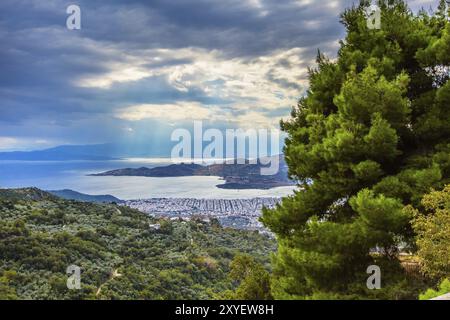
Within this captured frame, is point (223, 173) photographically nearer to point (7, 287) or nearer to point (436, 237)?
point (7, 287)

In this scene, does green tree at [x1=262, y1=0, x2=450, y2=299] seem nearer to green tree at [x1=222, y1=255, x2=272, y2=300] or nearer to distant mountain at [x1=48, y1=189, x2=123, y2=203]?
green tree at [x1=222, y1=255, x2=272, y2=300]

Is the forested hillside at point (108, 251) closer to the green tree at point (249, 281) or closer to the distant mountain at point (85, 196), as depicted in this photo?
the green tree at point (249, 281)

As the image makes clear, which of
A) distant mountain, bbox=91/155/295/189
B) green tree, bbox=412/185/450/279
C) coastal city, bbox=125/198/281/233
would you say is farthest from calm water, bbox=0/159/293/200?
green tree, bbox=412/185/450/279

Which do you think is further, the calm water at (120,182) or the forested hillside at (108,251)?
the calm water at (120,182)

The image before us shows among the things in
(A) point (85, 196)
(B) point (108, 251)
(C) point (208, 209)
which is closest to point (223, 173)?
(C) point (208, 209)

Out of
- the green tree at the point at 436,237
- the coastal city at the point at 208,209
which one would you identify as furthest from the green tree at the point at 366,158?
the coastal city at the point at 208,209
